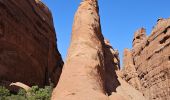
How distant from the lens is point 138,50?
3888 cm

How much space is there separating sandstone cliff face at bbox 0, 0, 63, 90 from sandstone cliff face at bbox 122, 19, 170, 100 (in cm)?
831

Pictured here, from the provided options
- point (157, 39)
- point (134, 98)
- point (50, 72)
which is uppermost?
point (157, 39)

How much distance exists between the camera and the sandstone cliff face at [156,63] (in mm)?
31109

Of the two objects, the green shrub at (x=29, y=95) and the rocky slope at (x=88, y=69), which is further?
the green shrub at (x=29, y=95)

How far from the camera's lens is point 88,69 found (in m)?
16.6

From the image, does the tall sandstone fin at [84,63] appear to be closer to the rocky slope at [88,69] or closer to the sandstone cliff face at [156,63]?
the rocky slope at [88,69]

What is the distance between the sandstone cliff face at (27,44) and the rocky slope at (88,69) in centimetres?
774

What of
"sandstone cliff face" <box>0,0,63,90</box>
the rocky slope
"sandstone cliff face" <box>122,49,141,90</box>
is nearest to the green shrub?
"sandstone cliff face" <box>0,0,63,90</box>

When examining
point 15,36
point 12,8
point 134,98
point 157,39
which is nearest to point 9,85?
point 15,36

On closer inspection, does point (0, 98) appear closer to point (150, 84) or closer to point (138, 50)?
point (150, 84)

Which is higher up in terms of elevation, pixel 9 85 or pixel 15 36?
pixel 15 36

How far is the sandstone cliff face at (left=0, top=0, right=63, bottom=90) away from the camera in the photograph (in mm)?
26984

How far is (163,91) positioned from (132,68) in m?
9.22

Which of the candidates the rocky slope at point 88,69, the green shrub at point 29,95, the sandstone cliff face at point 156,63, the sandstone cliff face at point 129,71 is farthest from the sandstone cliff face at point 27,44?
the sandstone cliff face at point 156,63
